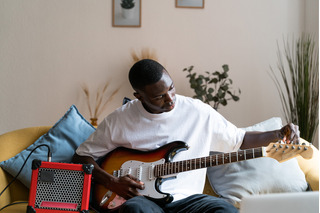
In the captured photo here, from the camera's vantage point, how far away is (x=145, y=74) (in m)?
1.89

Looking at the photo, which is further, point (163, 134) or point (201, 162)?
point (163, 134)

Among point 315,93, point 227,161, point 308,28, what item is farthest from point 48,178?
point 308,28

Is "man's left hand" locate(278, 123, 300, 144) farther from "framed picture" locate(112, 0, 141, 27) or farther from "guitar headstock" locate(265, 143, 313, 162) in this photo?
"framed picture" locate(112, 0, 141, 27)

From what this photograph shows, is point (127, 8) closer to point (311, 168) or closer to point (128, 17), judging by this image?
point (128, 17)

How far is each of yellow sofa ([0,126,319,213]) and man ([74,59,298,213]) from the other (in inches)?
14.0

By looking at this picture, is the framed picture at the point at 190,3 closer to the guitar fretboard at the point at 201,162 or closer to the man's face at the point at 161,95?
the man's face at the point at 161,95

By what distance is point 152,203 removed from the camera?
5.63 feet

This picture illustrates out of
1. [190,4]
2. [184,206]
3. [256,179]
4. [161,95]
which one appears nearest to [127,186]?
[184,206]

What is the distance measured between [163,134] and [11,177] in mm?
907

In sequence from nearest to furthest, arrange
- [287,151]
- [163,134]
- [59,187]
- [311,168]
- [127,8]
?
[287,151]
[59,187]
[163,134]
[311,168]
[127,8]

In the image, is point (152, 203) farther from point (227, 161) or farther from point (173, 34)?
point (173, 34)

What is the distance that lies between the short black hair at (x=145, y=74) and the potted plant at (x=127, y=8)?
1.55 meters

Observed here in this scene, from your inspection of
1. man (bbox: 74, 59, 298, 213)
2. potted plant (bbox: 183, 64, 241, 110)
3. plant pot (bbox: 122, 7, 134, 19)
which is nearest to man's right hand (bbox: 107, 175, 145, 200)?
man (bbox: 74, 59, 298, 213)

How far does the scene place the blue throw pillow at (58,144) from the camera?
212cm
